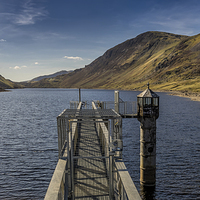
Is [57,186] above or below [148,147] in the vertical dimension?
above

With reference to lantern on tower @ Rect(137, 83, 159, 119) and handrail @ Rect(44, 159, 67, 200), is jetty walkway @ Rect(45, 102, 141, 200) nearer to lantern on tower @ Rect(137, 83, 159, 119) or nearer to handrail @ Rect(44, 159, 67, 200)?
handrail @ Rect(44, 159, 67, 200)

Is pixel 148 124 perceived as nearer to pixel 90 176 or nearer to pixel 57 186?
pixel 90 176

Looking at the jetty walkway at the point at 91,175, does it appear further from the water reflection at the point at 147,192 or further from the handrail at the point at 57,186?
the water reflection at the point at 147,192

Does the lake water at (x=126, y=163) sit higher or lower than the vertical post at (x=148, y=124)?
lower

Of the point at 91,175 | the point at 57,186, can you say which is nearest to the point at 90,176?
the point at 91,175

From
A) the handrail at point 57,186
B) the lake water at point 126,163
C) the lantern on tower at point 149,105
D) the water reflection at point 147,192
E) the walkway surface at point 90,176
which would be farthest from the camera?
the lake water at point 126,163

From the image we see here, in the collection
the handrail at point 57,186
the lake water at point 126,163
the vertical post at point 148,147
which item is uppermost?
the handrail at point 57,186

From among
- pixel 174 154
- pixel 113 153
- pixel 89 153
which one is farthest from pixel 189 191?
pixel 113 153

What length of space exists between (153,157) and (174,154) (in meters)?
11.5

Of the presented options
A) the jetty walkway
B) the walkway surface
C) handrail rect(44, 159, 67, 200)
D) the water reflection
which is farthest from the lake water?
handrail rect(44, 159, 67, 200)

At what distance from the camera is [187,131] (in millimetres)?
39781

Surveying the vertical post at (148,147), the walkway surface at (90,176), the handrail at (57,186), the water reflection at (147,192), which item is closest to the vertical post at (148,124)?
the vertical post at (148,147)

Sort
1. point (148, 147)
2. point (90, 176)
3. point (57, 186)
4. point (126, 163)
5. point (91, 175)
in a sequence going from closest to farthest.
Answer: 1. point (57, 186)
2. point (90, 176)
3. point (91, 175)
4. point (148, 147)
5. point (126, 163)

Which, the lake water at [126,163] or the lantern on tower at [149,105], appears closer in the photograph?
the lantern on tower at [149,105]
